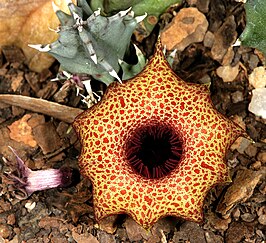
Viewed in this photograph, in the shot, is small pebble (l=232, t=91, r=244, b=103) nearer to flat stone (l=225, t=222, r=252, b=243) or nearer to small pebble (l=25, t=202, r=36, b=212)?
A: flat stone (l=225, t=222, r=252, b=243)

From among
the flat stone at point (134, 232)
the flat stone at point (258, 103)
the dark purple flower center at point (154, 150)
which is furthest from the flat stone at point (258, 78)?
the flat stone at point (134, 232)

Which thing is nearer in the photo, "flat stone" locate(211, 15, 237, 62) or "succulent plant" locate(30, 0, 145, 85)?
"succulent plant" locate(30, 0, 145, 85)

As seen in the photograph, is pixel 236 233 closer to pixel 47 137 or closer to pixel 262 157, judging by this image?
pixel 262 157

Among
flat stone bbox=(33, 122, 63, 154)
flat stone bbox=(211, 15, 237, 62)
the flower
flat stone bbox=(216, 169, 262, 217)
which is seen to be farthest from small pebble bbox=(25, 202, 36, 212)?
flat stone bbox=(211, 15, 237, 62)

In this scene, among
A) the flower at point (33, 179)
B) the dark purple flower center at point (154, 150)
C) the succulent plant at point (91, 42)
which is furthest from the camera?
the flower at point (33, 179)

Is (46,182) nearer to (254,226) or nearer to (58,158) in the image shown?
(58,158)

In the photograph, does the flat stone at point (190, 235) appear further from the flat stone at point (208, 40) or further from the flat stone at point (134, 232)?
the flat stone at point (208, 40)
